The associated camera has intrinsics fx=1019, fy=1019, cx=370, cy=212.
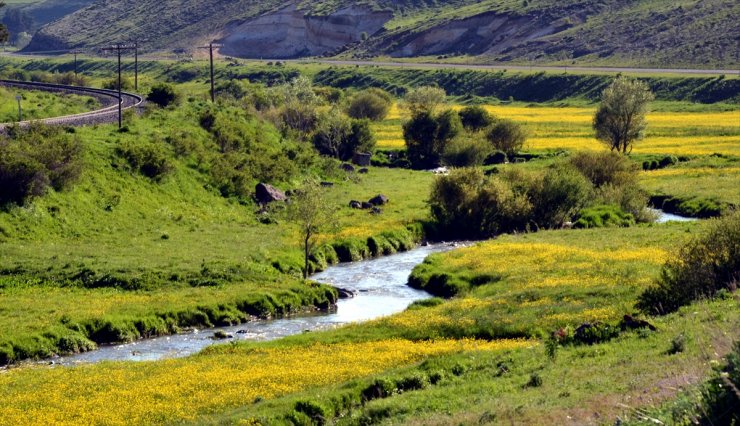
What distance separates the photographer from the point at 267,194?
258 ft

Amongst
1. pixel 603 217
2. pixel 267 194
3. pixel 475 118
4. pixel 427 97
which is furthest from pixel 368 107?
pixel 603 217

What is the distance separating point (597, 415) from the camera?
22047 millimetres

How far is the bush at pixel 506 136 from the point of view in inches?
4259

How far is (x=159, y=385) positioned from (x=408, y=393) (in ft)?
30.6

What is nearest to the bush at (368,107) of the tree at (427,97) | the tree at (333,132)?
the tree at (427,97)

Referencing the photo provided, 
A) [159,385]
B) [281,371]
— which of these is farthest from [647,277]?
[159,385]

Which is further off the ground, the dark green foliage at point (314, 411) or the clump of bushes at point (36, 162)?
the clump of bushes at point (36, 162)

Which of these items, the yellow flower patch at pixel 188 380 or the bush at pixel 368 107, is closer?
the yellow flower patch at pixel 188 380

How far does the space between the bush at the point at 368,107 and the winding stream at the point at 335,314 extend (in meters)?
73.0

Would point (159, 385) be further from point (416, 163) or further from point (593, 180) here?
point (416, 163)

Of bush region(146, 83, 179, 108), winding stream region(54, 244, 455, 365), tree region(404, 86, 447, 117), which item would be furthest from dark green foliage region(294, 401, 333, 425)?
tree region(404, 86, 447, 117)

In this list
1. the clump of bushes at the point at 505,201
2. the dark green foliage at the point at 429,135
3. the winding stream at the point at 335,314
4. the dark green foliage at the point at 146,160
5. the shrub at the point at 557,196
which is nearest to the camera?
the winding stream at the point at 335,314

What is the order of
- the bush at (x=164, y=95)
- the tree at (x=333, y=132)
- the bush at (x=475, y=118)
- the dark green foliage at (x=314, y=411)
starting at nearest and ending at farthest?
1. the dark green foliage at (x=314, y=411)
2. the bush at (x=164, y=95)
3. the tree at (x=333, y=132)
4. the bush at (x=475, y=118)

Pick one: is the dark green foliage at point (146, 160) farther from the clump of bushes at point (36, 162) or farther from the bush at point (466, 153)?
the bush at point (466, 153)
